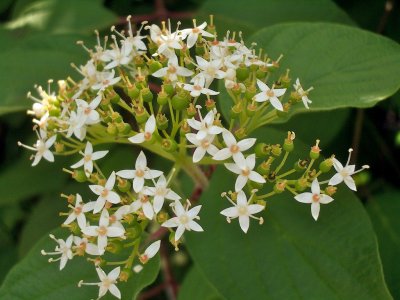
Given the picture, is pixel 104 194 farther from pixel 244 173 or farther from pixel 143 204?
pixel 244 173

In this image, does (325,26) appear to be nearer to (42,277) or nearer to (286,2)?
(286,2)

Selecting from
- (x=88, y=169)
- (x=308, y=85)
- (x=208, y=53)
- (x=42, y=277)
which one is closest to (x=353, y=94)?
(x=308, y=85)

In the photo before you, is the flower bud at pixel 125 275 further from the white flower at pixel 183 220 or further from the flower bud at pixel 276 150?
the flower bud at pixel 276 150

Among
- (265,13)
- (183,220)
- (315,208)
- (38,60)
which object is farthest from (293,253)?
(38,60)

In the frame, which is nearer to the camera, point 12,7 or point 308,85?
point 308,85

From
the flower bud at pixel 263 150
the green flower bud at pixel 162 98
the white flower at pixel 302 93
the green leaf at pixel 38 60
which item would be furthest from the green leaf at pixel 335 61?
the green leaf at pixel 38 60

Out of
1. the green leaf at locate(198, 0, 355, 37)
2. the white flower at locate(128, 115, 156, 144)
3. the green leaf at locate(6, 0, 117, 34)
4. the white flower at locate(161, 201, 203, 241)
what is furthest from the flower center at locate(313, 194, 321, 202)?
the green leaf at locate(6, 0, 117, 34)
